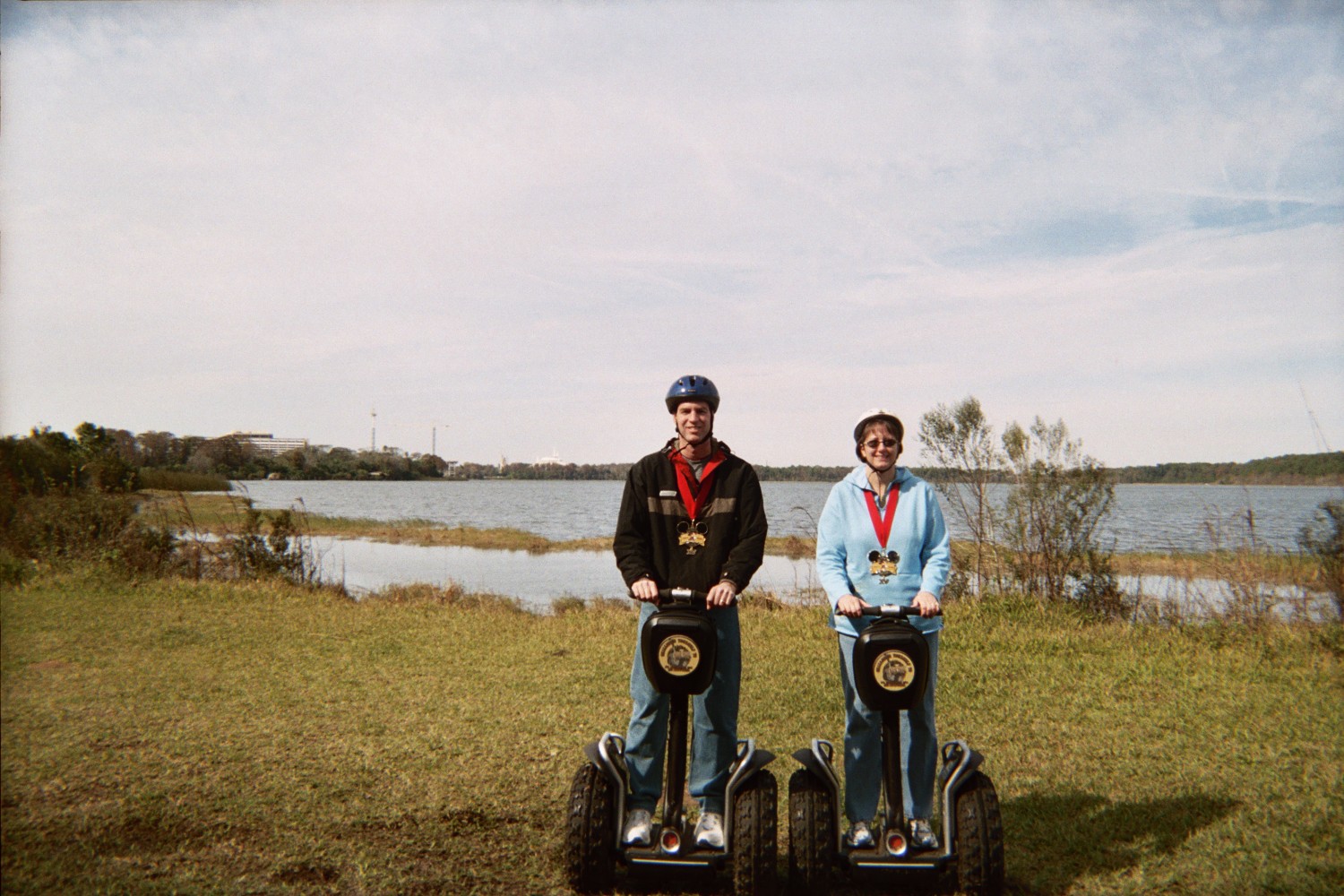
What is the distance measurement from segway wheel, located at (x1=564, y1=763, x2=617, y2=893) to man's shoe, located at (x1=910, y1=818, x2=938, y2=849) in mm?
1227

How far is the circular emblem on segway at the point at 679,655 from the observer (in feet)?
10.6

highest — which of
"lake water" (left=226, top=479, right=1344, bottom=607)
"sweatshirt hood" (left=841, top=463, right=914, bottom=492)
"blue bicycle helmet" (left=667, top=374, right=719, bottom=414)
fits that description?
"blue bicycle helmet" (left=667, top=374, right=719, bottom=414)

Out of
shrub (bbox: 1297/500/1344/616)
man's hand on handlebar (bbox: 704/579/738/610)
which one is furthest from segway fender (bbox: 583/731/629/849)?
shrub (bbox: 1297/500/1344/616)

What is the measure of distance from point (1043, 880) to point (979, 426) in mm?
8939

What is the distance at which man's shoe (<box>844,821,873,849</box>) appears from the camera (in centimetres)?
332

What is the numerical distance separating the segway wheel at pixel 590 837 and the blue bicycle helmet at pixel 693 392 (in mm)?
1633

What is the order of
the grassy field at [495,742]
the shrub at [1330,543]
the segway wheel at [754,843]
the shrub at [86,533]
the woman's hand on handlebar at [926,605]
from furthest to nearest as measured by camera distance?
the shrub at [86,533], the shrub at [1330,543], the grassy field at [495,742], the woman's hand on handlebar at [926,605], the segway wheel at [754,843]

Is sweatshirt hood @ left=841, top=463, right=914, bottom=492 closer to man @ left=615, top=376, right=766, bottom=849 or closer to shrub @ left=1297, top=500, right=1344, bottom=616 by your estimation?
man @ left=615, top=376, right=766, bottom=849

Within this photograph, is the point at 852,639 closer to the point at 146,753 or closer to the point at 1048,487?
the point at 146,753

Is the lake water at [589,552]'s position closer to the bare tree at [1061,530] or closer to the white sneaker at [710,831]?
the bare tree at [1061,530]

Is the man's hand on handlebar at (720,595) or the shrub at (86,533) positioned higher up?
the man's hand on handlebar at (720,595)

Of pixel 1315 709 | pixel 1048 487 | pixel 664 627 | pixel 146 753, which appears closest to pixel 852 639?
pixel 664 627

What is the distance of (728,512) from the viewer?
355 cm

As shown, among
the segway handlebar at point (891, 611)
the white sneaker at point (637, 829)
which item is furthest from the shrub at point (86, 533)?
the segway handlebar at point (891, 611)
